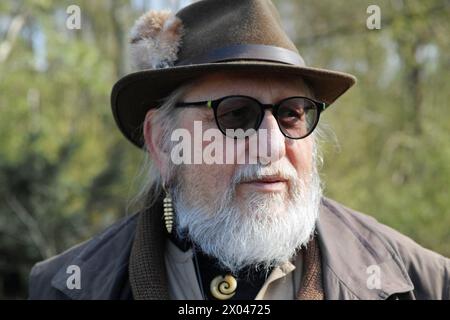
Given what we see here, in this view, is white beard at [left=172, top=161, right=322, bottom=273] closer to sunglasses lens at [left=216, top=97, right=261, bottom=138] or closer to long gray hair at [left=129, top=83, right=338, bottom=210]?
sunglasses lens at [left=216, top=97, right=261, bottom=138]

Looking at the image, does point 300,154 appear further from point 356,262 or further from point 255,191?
point 356,262

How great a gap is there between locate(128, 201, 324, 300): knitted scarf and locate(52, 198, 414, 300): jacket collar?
4 cm

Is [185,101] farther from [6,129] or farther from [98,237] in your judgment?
[6,129]

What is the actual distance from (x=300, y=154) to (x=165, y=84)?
69 centimetres

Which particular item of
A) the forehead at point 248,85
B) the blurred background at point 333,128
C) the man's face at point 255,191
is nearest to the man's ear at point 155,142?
the man's face at point 255,191

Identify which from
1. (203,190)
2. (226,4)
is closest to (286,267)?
(203,190)

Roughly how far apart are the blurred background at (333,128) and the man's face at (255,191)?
3.40 metres

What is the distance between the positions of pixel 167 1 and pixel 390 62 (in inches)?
170

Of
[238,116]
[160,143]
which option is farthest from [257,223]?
[160,143]

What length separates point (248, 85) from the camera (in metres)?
2.19

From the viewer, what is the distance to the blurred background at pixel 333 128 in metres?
6.45

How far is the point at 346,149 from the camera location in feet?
24.9

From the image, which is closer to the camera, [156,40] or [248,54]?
[248,54]

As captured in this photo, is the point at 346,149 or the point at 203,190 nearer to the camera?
the point at 203,190
